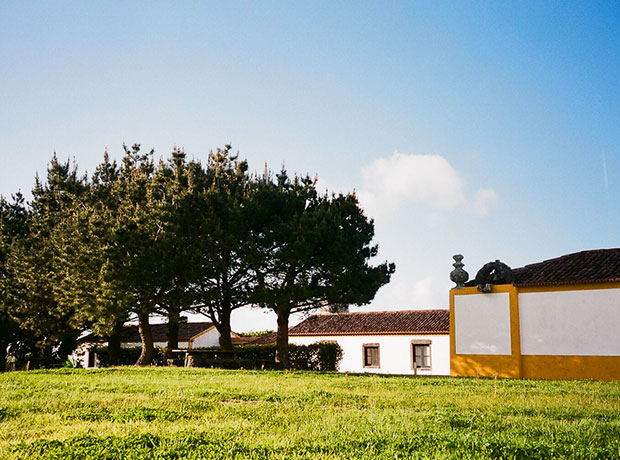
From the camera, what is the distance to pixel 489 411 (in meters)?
8.05

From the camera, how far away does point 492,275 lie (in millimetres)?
22766

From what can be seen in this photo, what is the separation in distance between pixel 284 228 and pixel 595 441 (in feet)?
59.7

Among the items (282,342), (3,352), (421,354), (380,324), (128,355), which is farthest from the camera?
(380,324)

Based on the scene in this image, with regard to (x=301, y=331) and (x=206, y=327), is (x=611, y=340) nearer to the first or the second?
(x=301, y=331)

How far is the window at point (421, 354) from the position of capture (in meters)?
36.1

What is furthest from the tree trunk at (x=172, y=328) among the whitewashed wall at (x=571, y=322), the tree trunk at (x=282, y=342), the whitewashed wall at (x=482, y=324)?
the whitewashed wall at (x=571, y=322)

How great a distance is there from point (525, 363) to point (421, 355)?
1561 cm

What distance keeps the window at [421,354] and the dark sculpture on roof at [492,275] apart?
1422 centimetres

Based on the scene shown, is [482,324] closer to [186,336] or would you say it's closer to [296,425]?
[296,425]

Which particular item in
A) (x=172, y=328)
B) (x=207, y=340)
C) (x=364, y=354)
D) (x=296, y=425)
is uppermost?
(x=172, y=328)

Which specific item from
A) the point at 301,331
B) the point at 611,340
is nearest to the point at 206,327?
the point at 301,331

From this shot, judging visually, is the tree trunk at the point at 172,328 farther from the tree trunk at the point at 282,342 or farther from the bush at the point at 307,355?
the tree trunk at the point at 282,342

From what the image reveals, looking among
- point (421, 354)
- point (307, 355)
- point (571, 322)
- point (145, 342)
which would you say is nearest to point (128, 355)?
point (145, 342)

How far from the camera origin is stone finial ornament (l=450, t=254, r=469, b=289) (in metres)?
23.3
